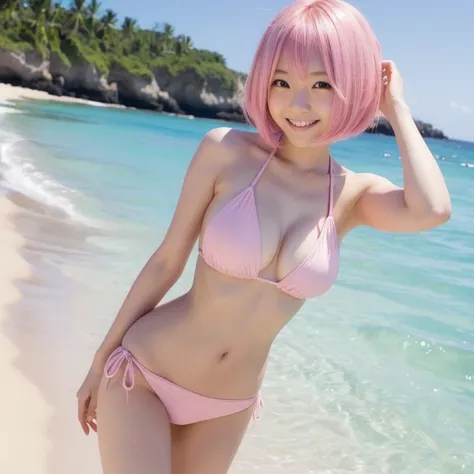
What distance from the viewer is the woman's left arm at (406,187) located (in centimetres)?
205

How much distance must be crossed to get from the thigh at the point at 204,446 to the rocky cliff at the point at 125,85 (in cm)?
4851

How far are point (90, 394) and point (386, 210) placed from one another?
1024mm

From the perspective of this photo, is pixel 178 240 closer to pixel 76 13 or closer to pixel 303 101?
pixel 303 101

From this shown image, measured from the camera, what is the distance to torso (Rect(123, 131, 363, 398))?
199 cm

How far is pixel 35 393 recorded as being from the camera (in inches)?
147

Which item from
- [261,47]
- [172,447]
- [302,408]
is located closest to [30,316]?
[302,408]

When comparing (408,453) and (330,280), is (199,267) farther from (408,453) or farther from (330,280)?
(408,453)

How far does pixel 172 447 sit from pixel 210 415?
154mm

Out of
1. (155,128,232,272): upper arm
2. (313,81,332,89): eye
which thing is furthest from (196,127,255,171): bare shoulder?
(313,81,332,89): eye

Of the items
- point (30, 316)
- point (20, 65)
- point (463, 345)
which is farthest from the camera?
point (20, 65)

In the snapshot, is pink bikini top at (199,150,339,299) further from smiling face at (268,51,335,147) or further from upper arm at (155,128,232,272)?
smiling face at (268,51,335,147)

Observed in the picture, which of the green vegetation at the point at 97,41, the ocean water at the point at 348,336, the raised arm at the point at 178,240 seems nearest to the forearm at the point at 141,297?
the raised arm at the point at 178,240

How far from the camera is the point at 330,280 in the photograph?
2064 mm

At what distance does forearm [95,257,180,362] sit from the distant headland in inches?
1795
